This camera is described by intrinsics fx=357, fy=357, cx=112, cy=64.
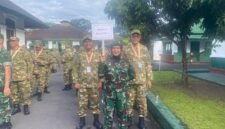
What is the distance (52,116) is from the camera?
8.60 metres

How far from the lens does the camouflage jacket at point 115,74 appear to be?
21.6 ft

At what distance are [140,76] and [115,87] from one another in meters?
0.98

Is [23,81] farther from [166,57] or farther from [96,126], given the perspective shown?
[166,57]

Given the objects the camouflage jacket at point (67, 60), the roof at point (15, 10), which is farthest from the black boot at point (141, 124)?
the roof at point (15, 10)

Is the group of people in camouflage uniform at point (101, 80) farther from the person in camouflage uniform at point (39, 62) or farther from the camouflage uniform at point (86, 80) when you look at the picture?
the person in camouflage uniform at point (39, 62)

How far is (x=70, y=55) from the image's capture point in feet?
44.4

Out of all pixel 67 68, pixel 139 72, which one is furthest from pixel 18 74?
pixel 67 68

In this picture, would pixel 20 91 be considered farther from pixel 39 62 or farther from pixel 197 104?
pixel 197 104

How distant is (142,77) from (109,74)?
1.08 m

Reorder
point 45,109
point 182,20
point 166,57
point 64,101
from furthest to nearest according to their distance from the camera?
point 166,57 → point 182,20 → point 64,101 → point 45,109

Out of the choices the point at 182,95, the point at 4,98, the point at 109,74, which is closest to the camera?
the point at 109,74

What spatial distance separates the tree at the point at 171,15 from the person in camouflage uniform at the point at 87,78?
3985 millimetres

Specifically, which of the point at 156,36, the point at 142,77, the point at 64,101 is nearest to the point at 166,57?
the point at 156,36

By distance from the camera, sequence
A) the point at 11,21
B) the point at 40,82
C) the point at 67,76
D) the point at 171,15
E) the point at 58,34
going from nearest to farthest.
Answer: the point at 40,82
the point at 171,15
the point at 67,76
the point at 11,21
the point at 58,34
